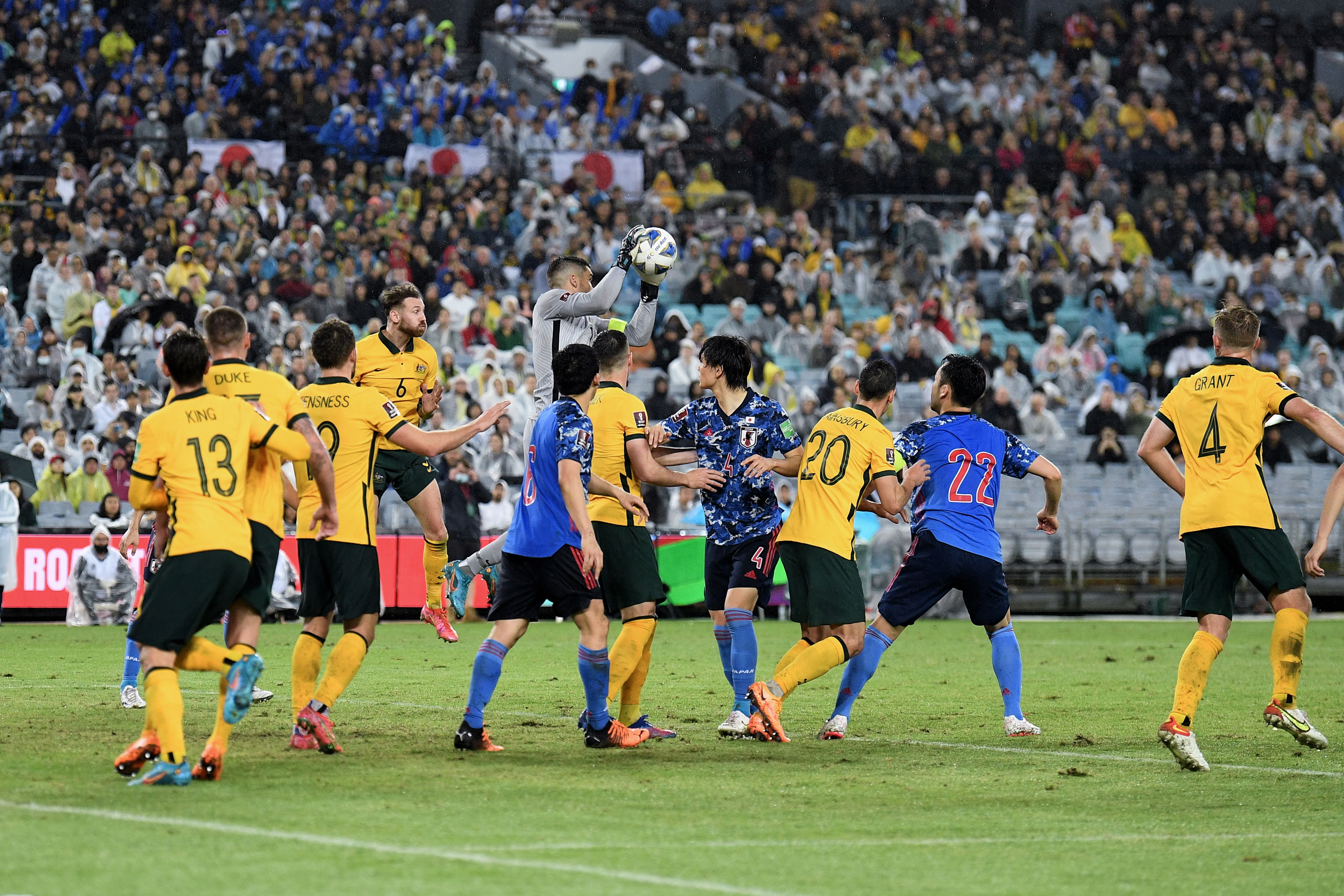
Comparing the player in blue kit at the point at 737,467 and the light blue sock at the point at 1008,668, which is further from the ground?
the player in blue kit at the point at 737,467

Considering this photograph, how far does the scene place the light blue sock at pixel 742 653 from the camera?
969 cm

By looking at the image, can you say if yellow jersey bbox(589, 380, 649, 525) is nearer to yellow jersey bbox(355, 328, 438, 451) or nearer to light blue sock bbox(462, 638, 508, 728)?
light blue sock bbox(462, 638, 508, 728)

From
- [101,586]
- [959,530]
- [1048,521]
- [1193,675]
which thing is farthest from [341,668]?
[101,586]

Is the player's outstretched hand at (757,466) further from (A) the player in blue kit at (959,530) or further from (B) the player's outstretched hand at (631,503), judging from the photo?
(A) the player in blue kit at (959,530)

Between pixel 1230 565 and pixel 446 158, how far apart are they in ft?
69.3

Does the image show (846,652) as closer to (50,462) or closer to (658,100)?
(50,462)

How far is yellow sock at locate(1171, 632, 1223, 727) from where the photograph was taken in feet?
28.1

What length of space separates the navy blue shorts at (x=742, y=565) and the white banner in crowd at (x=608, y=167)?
19673mm

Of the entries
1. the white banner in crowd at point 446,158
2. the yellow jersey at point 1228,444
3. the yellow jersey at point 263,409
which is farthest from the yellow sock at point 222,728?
the white banner in crowd at point 446,158

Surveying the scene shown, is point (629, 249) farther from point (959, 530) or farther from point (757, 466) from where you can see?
point (959, 530)

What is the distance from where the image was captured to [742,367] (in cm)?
952

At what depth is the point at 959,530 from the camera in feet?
31.8

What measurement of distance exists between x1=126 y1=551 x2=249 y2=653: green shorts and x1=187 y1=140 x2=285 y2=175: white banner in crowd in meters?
19.9

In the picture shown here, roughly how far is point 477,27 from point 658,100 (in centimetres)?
491
